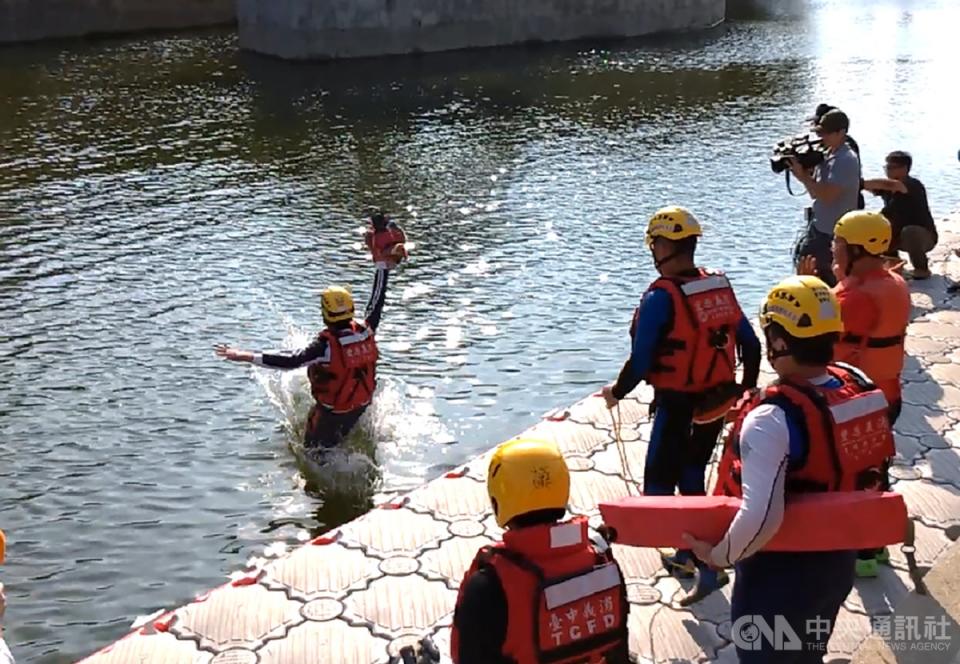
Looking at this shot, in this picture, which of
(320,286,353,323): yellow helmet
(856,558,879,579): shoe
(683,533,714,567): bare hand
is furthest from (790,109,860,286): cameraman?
(683,533,714,567): bare hand

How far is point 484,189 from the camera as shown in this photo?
60.2 feet

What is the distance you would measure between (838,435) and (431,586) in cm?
277

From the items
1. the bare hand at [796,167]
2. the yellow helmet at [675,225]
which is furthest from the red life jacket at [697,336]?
the bare hand at [796,167]

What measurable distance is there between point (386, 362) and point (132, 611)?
4476mm

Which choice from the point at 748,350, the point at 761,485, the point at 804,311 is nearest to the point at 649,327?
the point at 748,350

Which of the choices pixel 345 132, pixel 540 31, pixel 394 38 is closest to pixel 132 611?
pixel 345 132

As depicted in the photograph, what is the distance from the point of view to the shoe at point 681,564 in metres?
5.56

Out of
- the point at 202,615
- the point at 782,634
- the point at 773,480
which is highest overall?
the point at 773,480

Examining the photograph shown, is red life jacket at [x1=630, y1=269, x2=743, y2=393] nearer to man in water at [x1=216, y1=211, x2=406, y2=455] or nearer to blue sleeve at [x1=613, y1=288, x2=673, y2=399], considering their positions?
blue sleeve at [x1=613, y1=288, x2=673, y2=399]

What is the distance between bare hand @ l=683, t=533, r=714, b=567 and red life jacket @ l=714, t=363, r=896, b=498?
23 cm

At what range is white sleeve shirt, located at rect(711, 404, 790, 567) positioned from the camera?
3482mm

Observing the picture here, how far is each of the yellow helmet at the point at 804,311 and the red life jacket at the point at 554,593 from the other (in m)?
1.06

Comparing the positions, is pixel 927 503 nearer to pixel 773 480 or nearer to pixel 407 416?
pixel 773 480

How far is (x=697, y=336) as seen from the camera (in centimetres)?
494
